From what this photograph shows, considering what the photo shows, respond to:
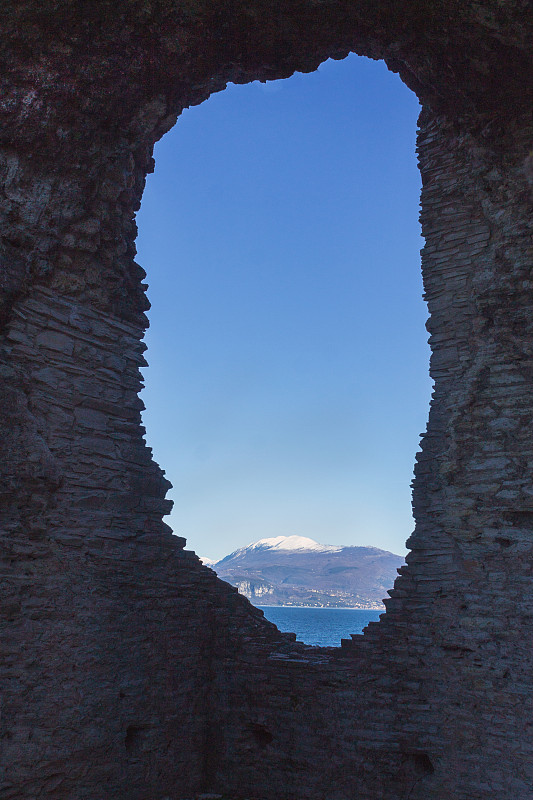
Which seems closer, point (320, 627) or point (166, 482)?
point (166, 482)

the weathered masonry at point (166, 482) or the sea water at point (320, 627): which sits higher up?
the weathered masonry at point (166, 482)

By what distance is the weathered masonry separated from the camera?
6066 mm

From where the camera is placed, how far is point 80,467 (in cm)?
662

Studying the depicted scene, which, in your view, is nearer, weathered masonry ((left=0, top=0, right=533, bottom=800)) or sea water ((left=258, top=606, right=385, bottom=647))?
weathered masonry ((left=0, top=0, right=533, bottom=800))

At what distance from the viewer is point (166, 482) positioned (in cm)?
750

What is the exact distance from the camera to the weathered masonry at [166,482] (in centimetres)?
607

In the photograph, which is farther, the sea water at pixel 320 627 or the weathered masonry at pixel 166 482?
the sea water at pixel 320 627

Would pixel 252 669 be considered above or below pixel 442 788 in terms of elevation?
above

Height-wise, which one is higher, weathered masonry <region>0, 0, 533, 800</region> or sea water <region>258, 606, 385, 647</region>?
weathered masonry <region>0, 0, 533, 800</region>

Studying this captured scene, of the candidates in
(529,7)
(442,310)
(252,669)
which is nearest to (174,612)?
(252,669)

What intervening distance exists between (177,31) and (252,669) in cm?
793

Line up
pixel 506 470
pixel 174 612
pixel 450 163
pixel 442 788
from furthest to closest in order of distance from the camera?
pixel 450 163 < pixel 174 612 < pixel 506 470 < pixel 442 788

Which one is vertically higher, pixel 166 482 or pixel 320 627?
pixel 166 482

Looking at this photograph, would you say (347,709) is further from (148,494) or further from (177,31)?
(177,31)
